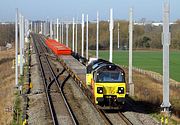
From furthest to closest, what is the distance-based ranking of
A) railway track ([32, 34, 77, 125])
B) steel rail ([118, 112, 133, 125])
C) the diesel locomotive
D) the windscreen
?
the windscreen → the diesel locomotive → railway track ([32, 34, 77, 125]) → steel rail ([118, 112, 133, 125])

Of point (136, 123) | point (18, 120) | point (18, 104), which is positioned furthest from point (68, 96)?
point (136, 123)

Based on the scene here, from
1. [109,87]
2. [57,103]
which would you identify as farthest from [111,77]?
[57,103]

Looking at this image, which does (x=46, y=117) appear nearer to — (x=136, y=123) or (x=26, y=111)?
(x=26, y=111)

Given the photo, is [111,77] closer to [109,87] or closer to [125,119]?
[109,87]

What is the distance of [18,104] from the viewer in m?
28.7

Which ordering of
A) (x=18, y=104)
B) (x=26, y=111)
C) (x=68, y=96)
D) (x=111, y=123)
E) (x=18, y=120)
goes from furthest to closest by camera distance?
(x=68, y=96)
(x=18, y=104)
(x=26, y=111)
(x=18, y=120)
(x=111, y=123)

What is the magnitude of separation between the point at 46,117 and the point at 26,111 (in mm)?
2353

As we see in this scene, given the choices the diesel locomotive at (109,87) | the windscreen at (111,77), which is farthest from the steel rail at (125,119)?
the windscreen at (111,77)

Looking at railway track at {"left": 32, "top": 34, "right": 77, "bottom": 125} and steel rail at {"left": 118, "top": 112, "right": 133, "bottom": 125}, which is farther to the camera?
railway track at {"left": 32, "top": 34, "right": 77, "bottom": 125}

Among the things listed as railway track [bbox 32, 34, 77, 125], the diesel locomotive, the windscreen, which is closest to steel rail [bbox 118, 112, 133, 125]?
the diesel locomotive

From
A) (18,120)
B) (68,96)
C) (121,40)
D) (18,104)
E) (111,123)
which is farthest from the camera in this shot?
(121,40)

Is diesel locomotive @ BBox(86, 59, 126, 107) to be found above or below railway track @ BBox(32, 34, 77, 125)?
above

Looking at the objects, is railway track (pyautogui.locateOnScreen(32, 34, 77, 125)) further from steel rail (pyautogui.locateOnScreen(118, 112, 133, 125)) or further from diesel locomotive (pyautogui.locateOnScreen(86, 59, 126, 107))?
steel rail (pyautogui.locateOnScreen(118, 112, 133, 125))

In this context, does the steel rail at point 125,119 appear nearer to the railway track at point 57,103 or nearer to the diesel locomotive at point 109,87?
the diesel locomotive at point 109,87
